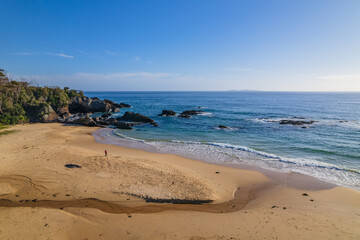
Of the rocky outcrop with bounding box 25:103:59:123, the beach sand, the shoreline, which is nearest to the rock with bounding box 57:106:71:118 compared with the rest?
the rocky outcrop with bounding box 25:103:59:123

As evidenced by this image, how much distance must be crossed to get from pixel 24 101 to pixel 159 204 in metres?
38.0

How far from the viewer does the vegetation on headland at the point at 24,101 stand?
100 ft

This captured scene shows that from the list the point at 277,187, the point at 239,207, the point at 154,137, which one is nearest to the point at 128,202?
the point at 239,207

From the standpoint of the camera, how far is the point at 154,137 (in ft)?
86.4

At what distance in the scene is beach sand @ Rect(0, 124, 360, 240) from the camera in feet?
25.8

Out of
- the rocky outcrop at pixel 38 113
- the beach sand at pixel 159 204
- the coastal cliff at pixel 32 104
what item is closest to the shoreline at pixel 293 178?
the beach sand at pixel 159 204

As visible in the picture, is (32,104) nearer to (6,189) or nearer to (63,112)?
(63,112)

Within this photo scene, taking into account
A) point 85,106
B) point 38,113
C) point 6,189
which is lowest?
point 6,189

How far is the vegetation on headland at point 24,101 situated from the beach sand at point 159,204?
68.3 feet

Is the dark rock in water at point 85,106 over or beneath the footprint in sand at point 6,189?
over

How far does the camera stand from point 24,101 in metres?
34.0

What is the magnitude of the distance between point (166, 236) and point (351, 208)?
10.3 meters

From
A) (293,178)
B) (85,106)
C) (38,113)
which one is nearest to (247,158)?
(293,178)

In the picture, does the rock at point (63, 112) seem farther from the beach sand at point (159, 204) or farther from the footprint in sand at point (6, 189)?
the footprint in sand at point (6, 189)
